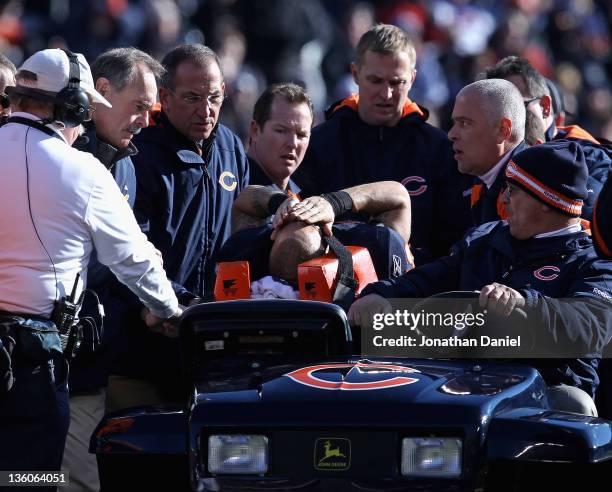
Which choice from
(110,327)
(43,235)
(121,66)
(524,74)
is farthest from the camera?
(524,74)

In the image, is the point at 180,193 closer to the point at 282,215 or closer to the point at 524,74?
the point at 282,215

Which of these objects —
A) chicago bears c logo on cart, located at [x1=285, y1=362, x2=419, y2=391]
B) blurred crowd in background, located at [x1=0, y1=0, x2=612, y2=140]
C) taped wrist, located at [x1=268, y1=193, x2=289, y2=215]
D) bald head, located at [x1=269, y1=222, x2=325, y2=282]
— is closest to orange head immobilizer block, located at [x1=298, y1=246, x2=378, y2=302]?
bald head, located at [x1=269, y1=222, x2=325, y2=282]

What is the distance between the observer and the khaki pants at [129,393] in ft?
21.2

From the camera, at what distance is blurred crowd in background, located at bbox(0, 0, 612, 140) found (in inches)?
527

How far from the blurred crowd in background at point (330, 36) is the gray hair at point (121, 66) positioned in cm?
436

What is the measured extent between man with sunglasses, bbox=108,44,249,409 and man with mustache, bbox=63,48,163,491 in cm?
12

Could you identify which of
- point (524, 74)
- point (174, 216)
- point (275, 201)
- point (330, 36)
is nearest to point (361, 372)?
point (275, 201)

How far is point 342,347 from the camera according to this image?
16.7 ft

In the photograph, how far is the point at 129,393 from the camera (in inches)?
257

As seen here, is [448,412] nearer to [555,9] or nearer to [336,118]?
[336,118]

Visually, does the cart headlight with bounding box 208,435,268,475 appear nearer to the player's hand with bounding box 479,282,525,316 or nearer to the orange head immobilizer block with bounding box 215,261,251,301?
the player's hand with bounding box 479,282,525,316

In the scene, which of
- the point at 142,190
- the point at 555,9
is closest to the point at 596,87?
the point at 555,9

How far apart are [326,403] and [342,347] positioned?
2.36 ft

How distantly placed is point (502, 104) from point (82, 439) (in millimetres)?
2571
